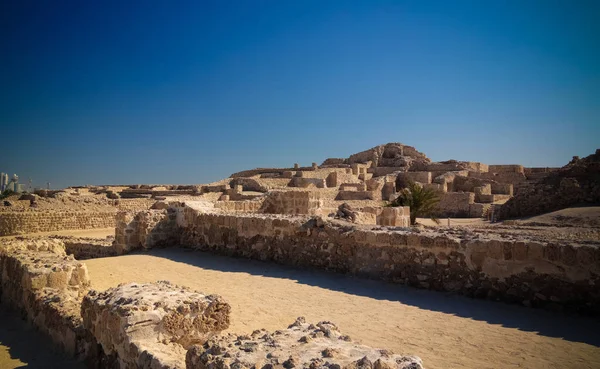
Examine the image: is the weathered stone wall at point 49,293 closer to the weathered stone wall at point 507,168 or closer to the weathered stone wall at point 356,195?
the weathered stone wall at point 356,195

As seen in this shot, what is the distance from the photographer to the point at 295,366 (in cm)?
206

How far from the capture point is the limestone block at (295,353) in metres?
2.07

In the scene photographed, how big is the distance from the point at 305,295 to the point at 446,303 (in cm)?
167

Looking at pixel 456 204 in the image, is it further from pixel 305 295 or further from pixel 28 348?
pixel 28 348

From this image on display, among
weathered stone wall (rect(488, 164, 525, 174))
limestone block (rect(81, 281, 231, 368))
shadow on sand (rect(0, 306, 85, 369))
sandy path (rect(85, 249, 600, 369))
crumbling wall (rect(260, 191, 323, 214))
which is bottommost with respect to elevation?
shadow on sand (rect(0, 306, 85, 369))

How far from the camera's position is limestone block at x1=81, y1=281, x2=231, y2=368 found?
289 cm

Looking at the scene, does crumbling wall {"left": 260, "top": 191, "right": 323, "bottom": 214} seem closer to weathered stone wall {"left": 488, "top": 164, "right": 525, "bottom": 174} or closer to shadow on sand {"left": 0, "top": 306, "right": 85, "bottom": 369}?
shadow on sand {"left": 0, "top": 306, "right": 85, "bottom": 369}

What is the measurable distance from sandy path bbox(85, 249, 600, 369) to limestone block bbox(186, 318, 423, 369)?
1235mm

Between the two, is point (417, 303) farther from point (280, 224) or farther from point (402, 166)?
point (402, 166)

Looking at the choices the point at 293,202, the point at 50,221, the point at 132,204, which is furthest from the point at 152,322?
the point at 132,204

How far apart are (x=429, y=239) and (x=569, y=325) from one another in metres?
1.81

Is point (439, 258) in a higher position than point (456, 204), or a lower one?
lower

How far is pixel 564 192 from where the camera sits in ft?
52.3

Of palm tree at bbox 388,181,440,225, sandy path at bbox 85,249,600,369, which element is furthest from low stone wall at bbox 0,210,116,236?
palm tree at bbox 388,181,440,225
